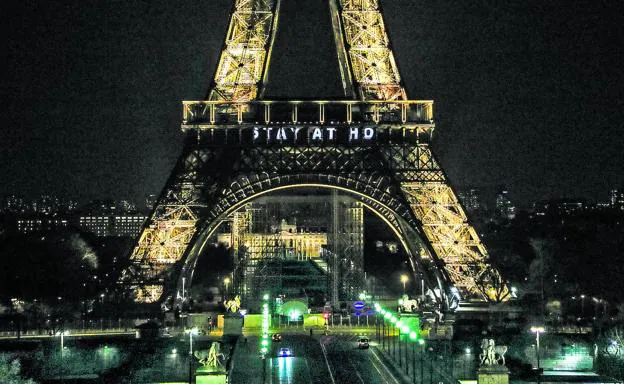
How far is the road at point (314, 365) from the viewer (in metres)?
44.0

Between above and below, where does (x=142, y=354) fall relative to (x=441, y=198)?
below

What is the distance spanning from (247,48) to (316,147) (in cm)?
658

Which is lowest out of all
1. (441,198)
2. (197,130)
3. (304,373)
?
(304,373)

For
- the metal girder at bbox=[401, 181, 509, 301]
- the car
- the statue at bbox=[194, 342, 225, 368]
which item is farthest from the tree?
the metal girder at bbox=[401, 181, 509, 301]

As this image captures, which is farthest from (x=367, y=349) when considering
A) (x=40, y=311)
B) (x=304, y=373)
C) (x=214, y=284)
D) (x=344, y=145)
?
(x=214, y=284)

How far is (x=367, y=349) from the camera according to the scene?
54344 millimetres

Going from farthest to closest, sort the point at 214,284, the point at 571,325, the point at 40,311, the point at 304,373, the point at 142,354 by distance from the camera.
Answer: the point at 214,284 < the point at 40,311 < the point at 571,325 < the point at 142,354 < the point at 304,373

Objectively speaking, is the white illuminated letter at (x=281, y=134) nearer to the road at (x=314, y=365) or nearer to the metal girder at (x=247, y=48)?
the metal girder at (x=247, y=48)

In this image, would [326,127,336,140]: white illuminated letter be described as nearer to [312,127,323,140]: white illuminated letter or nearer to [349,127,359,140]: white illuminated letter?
[312,127,323,140]: white illuminated letter

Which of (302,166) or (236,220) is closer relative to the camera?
(302,166)

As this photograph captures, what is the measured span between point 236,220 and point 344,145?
30.8 m

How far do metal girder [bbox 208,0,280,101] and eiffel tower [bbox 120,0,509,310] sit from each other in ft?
0.18

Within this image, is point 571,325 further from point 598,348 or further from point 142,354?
point 142,354

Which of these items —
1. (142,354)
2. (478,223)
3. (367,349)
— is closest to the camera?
(142,354)
